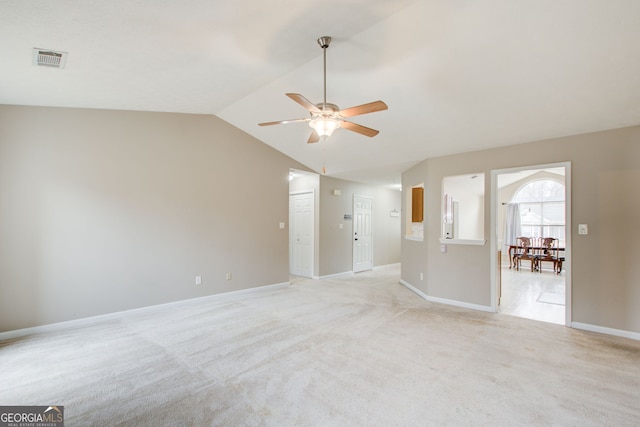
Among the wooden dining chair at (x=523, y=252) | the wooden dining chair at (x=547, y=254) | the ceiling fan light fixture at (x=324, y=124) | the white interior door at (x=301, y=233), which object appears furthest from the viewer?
the wooden dining chair at (x=523, y=252)

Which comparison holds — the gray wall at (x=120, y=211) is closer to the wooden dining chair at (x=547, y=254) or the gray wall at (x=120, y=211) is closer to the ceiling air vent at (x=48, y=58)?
the ceiling air vent at (x=48, y=58)

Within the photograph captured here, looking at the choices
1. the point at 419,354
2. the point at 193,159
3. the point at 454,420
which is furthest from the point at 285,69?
the point at 454,420

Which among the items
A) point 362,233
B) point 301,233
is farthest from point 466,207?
point 301,233

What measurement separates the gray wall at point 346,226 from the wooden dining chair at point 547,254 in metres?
3.82

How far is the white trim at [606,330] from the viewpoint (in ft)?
10.9

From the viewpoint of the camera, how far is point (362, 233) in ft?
25.2

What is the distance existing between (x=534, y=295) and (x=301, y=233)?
4.84 meters

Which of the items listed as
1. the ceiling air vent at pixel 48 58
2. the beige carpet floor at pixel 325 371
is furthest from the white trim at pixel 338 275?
the ceiling air vent at pixel 48 58

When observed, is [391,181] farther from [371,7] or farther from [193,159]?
[371,7]

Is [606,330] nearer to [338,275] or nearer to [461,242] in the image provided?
[461,242]

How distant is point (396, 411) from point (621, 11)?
10.9ft

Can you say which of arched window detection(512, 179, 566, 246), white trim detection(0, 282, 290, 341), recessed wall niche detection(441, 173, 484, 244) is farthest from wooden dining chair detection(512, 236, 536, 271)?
white trim detection(0, 282, 290, 341)

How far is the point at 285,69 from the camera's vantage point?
11.1 feet

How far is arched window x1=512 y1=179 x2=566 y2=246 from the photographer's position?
891 centimetres
